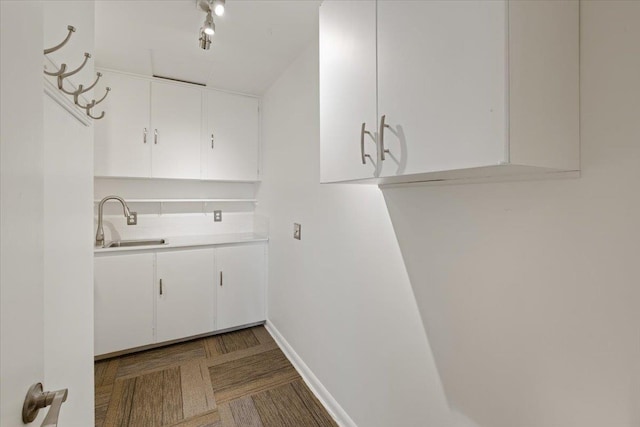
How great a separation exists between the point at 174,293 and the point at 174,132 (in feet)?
5.09

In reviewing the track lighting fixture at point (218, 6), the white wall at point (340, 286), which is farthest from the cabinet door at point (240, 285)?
the track lighting fixture at point (218, 6)

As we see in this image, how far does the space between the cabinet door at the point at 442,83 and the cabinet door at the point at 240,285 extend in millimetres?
2304

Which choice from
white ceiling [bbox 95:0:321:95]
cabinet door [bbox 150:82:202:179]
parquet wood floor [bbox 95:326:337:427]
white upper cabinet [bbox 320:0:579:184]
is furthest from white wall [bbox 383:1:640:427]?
cabinet door [bbox 150:82:202:179]

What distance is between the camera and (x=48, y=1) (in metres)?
0.90

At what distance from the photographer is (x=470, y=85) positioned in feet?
1.93

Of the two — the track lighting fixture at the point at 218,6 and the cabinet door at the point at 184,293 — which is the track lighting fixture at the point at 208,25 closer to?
the track lighting fixture at the point at 218,6

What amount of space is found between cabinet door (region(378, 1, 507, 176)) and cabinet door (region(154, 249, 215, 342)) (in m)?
2.34

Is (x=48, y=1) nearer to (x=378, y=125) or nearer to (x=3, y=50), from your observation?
(x=3, y=50)

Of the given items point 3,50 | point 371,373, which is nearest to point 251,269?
point 371,373

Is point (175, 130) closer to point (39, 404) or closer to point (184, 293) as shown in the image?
point (184, 293)

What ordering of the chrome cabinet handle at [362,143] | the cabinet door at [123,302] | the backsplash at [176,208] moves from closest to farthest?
the chrome cabinet handle at [362,143], the cabinet door at [123,302], the backsplash at [176,208]

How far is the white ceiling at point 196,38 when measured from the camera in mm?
1647

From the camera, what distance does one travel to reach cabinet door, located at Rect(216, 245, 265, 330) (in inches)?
108

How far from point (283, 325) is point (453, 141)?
2.34m
